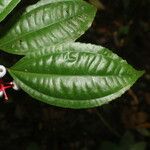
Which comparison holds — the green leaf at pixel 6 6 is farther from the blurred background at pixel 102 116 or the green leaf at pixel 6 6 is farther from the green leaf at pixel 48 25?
the blurred background at pixel 102 116

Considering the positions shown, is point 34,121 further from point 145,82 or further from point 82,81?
point 82,81

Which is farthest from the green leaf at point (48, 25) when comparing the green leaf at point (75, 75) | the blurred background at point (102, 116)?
the blurred background at point (102, 116)

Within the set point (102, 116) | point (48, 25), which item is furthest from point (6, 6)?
point (102, 116)

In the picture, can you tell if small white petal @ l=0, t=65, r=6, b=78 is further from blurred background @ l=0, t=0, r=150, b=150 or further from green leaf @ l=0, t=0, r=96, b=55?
blurred background @ l=0, t=0, r=150, b=150

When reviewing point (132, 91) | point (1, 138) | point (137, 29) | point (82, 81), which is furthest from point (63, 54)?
point (137, 29)

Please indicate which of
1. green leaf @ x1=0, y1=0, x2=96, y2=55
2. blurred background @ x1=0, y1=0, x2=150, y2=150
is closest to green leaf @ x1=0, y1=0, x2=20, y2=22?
green leaf @ x1=0, y1=0, x2=96, y2=55
